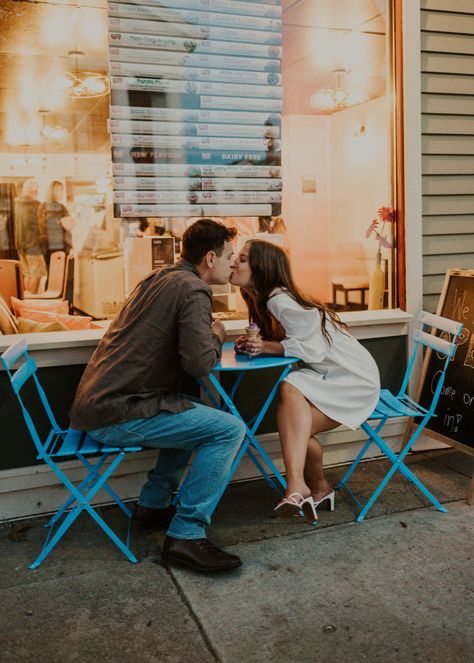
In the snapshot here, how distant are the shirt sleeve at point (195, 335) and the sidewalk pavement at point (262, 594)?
863mm

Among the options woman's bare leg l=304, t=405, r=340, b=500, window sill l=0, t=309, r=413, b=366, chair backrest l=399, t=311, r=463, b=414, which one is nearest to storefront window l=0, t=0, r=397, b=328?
window sill l=0, t=309, r=413, b=366

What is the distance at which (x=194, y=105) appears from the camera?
4.11 m

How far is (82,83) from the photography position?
5.84 metres

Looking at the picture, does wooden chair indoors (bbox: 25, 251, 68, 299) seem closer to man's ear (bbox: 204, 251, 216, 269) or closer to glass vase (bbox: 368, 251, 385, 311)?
man's ear (bbox: 204, 251, 216, 269)

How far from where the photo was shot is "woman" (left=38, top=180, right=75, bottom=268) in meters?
9.10

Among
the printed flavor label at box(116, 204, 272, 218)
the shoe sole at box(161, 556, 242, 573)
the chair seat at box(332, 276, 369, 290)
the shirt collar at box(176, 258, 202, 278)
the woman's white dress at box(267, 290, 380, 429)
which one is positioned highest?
the printed flavor label at box(116, 204, 272, 218)

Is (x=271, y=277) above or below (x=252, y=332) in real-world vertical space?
above

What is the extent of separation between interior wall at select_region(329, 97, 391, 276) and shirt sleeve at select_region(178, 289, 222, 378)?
199 cm

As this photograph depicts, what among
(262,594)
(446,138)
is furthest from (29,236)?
(262,594)

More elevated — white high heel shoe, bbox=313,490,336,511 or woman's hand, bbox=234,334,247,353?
woman's hand, bbox=234,334,247,353

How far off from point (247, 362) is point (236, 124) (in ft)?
5.20

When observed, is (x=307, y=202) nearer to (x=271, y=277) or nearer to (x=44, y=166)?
(x=271, y=277)

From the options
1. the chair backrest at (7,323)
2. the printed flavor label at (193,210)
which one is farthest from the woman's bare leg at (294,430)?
the chair backrest at (7,323)

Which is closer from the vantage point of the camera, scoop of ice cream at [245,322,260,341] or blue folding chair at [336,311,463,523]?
scoop of ice cream at [245,322,260,341]
